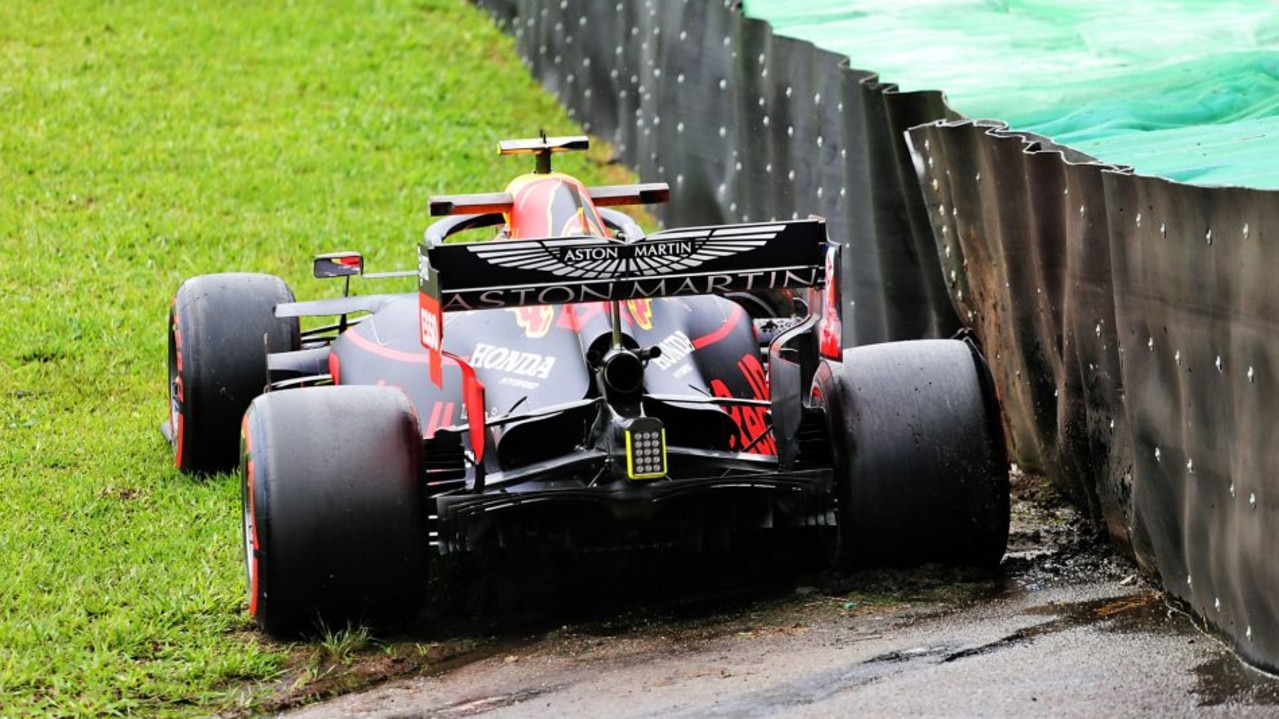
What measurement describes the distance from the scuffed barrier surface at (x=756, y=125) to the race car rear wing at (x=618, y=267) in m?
2.49

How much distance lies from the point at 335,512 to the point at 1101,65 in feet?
17.3

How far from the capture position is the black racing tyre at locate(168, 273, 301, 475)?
862 cm

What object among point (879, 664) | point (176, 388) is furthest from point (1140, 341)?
point (176, 388)

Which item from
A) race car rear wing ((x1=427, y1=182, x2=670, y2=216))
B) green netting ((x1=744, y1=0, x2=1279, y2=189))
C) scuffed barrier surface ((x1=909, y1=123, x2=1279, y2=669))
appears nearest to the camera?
scuffed barrier surface ((x1=909, y1=123, x2=1279, y2=669))

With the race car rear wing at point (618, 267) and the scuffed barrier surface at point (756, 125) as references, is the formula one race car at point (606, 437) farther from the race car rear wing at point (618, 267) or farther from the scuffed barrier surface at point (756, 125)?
the scuffed barrier surface at point (756, 125)

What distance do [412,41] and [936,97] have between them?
1063 centimetres

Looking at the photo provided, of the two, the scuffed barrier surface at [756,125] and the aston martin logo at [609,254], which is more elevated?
the scuffed barrier surface at [756,125]

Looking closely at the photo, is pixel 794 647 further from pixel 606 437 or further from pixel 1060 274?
pixel 1060 274

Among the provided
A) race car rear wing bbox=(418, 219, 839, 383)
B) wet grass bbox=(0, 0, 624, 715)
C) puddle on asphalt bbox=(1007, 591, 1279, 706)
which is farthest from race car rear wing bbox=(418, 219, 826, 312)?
puddle on asphalt bbox=(1007, 591, 1279, 706)

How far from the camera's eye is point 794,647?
6059mm

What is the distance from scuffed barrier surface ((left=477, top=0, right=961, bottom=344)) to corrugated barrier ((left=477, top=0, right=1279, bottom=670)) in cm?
2

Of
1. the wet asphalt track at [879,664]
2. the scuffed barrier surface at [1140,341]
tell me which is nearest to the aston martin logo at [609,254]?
the wet asphalt track at [879,664]

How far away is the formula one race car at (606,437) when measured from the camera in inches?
245

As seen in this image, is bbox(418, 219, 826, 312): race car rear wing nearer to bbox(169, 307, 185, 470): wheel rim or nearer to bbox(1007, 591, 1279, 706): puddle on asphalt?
bbox(1007, 591, 1279, 706): puddle on asphalt
